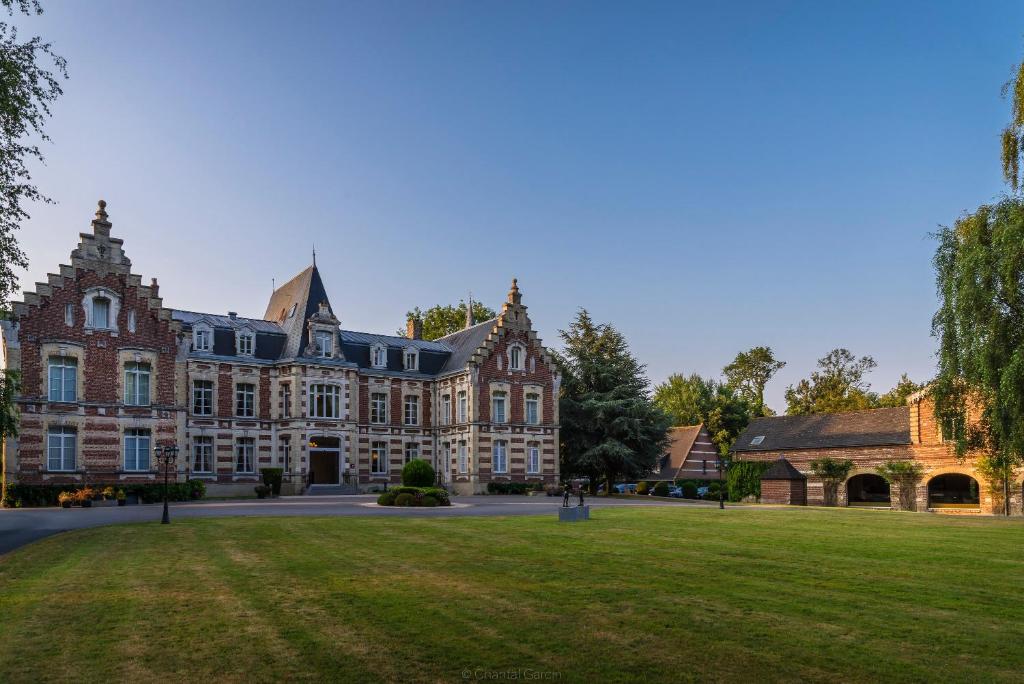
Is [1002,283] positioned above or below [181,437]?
above

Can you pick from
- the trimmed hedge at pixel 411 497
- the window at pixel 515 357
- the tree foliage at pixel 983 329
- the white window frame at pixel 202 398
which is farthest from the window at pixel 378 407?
the tree foliage at pixel 983 329

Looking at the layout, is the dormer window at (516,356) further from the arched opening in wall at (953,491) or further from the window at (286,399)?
the arched opening in wall at (953,491)

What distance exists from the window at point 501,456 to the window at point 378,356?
8486 millimetres

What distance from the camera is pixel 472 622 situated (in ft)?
29.6

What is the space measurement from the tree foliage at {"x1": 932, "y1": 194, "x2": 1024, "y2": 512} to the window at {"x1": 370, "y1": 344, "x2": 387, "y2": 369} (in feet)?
102

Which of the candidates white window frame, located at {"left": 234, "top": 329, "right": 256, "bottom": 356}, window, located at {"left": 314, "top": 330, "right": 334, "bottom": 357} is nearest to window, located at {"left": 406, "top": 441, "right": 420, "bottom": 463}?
window, located at {"left": 314, "top": 330, "right": 334, "bottom": 357}

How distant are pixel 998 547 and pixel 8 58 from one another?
22473 mm

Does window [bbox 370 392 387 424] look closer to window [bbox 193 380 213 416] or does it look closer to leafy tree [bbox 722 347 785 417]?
window [bbox 193 380 213 416]

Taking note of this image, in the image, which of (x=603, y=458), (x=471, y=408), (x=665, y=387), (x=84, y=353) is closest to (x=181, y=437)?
(x=84, y=353)

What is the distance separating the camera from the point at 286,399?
44719 millimetres

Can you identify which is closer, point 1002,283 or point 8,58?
point 8,58

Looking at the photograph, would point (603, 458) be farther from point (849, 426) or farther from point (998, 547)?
point (998, 547)

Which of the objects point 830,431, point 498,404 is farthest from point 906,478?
point 498,404

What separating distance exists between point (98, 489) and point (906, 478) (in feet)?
132
